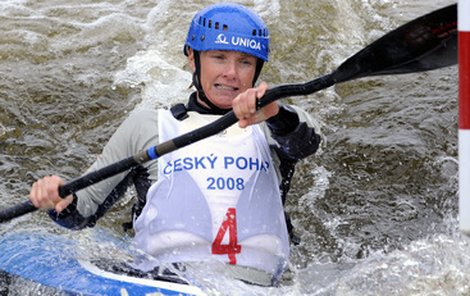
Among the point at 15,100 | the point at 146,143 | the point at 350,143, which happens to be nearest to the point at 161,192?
the point at 146,143

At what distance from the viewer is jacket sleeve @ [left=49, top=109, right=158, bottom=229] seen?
388 cm

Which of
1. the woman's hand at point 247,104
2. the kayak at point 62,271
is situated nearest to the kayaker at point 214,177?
the kayak at point 62,271

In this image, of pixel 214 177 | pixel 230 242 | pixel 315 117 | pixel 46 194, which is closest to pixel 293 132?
pixel 214 177

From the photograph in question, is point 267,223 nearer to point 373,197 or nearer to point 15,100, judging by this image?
point 373,197

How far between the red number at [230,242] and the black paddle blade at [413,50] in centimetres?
84

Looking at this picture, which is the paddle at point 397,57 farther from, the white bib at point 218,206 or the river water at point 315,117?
the river water at point 315,117

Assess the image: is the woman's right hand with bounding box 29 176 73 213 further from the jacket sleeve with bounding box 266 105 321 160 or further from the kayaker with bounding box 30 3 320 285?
the jacket sleeve with bounding box 266 105 321 160

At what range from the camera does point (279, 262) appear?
12.7 ft

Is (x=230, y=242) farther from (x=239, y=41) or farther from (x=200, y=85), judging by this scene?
(x=239, y=41)

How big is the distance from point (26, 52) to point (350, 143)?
2.80 meters

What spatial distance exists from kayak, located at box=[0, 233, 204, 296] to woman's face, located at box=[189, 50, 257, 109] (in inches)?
32.1

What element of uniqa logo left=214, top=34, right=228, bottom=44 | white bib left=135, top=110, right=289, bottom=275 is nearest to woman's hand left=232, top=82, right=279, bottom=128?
white bib left=135, top=110, right=289, bottom=275

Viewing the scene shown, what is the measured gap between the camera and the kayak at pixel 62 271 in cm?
348

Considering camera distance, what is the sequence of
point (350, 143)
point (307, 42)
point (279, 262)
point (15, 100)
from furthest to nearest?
point (307, 42), point (15, 100), point (350, 143), point (279, 262)
